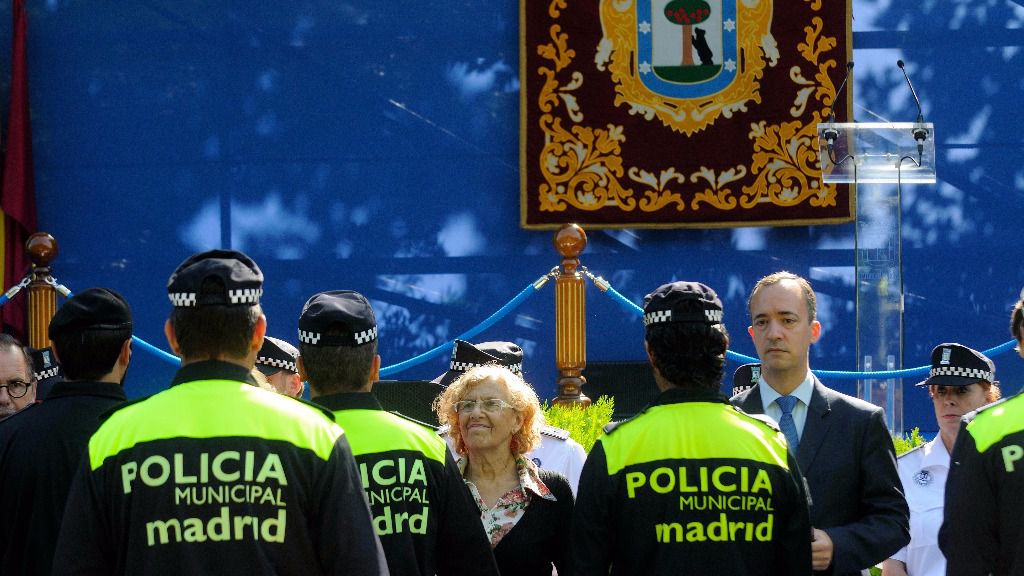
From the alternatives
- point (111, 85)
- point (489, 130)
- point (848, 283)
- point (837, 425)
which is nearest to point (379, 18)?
point (489, 130)

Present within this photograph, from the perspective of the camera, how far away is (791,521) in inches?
97.6

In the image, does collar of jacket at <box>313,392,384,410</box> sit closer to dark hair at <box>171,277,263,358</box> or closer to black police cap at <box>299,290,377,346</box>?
black police cap at <box>299,290,377,346</box>

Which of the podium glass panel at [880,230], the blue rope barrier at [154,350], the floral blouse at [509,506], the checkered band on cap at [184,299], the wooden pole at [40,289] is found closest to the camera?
the checkered band on cap at [184,299]

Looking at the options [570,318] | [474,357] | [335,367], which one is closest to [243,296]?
[335,367]

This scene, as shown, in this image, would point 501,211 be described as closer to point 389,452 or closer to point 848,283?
point 848,283

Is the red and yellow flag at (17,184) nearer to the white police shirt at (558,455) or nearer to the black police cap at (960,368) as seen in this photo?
the white police shirt at (558,455)

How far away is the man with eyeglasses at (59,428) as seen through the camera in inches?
98.8

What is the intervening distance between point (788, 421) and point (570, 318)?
3367mm

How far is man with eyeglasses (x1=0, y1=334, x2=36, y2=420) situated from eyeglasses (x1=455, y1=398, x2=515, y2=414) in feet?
6.01

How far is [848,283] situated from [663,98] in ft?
5.06

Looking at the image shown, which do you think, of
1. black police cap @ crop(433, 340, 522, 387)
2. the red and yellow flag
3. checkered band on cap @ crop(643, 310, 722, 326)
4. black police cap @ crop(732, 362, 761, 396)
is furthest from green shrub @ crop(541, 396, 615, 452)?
the red and yellow flag

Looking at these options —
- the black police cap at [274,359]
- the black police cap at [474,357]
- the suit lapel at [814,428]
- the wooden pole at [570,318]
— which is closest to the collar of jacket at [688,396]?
the suit lapel at [814,428]

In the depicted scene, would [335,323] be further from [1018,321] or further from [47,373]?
[47,373]

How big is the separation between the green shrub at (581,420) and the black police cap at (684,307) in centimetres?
264
